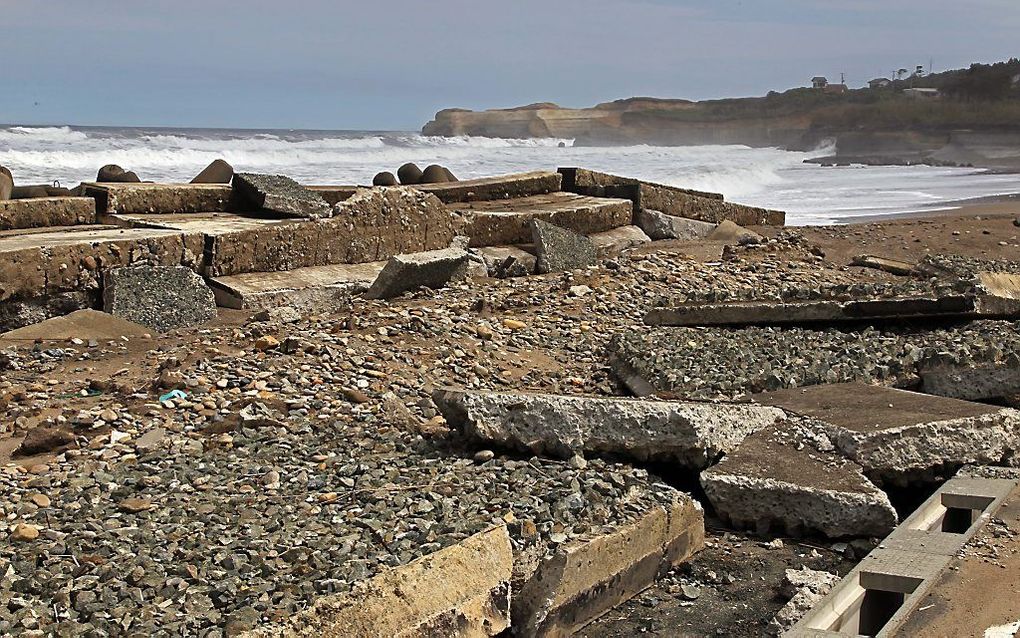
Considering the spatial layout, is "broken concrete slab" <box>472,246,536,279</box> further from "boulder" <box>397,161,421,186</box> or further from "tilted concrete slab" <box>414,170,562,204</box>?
"boulder" <box>397,161,421,186</box>

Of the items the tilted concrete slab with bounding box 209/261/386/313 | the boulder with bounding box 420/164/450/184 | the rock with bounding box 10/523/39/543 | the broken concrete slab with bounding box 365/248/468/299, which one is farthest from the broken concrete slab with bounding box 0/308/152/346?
the boulder with bounding box 420/164/450/184

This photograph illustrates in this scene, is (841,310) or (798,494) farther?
(841,310)

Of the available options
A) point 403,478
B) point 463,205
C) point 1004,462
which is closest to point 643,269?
point 463,205

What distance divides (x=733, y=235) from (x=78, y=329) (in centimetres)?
759

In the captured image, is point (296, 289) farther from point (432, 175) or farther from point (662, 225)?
point (432, 175)

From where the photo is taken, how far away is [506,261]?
10.2 meters

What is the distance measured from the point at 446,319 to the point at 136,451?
119 inches

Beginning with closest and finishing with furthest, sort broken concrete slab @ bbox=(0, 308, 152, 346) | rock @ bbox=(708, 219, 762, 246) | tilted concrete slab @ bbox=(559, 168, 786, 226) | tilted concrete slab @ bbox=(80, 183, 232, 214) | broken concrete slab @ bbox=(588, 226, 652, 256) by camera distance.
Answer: broken concrete slab @ bbox=(0, 308, 152, 346), tilted concrete slab @ bbox=(80, 183, 232, 214), broken concrete slab @ bbox=(588, 226, 652, 256), rock @ bbox=(708, 219, 762, 246), tilted concrete slab @ bbox=(559, 168, 786, 226)

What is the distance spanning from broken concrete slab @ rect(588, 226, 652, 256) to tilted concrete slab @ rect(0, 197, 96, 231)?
4.86 m

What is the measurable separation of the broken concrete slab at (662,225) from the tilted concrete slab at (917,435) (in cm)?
733

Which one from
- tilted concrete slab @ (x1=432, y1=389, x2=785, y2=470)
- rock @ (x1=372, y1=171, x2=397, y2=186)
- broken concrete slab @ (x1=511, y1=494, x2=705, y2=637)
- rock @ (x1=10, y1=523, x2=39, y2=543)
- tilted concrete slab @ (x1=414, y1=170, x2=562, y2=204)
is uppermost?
tilted concrete slab @ (x1=414, y1=170, x2=562, y2=204)

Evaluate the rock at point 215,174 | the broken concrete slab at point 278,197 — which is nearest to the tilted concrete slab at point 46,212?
the broken concrete slab at point 278,197

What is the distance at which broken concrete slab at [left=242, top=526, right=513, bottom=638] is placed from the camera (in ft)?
11.4

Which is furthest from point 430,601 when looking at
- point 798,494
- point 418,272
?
point 418,272
